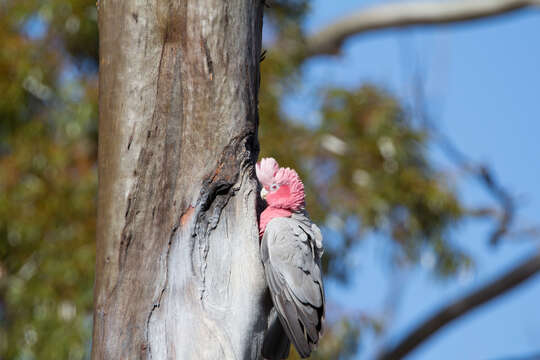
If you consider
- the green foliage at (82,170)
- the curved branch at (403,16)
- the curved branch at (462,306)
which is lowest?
the curved branch at (462,306)

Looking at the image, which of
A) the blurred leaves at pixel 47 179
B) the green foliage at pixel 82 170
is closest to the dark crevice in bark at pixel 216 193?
the green foliage at pixel 82 170

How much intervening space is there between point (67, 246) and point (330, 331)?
2139 millimetres

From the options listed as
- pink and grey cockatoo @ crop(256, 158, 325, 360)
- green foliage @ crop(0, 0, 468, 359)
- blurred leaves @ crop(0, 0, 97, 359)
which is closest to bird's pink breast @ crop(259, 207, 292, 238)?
pink and grey cockatoo @ crop(256, 158, 325, 360)

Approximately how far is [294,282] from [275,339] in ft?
0.73

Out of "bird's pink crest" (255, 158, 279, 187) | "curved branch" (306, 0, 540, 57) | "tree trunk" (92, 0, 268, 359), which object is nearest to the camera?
"tree trunk" (92, 0, 268, 359)

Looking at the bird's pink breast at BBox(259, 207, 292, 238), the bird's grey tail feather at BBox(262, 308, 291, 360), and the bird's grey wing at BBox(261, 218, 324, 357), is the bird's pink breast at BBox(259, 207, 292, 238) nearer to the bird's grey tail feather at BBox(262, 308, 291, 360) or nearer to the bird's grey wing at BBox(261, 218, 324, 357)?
the bird's grey wing at BBox(261, 218, 324, 357)

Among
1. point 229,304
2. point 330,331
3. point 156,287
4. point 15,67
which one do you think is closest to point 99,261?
point 156,287

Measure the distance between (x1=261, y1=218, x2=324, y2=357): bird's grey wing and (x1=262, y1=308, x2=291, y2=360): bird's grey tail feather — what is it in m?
0.11

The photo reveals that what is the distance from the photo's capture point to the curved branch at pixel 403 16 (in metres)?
6.16

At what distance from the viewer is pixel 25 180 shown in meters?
5.30

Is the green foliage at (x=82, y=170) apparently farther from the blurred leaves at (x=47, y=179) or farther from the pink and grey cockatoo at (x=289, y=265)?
the pink and grey cockatoo at (x=289, y=265)

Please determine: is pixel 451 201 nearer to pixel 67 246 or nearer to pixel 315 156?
pixel 315 156

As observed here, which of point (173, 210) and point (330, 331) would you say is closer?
point (173, 210)

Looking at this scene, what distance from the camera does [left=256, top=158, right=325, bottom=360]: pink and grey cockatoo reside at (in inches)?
73.7
